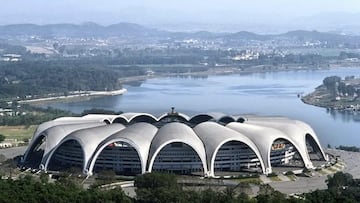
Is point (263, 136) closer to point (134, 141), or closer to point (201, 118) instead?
point (201, 118)

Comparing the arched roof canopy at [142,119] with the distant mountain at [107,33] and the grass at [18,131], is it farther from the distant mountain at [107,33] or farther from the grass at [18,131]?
the distant mountain at [107,33]

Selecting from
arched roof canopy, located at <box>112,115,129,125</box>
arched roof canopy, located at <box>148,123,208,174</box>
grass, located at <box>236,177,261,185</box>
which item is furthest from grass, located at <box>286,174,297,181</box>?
arched roof canopy, located at <box>112,115,129,125</box>

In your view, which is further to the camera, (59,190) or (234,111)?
(234,111)

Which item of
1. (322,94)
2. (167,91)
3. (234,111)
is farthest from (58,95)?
(322,94)

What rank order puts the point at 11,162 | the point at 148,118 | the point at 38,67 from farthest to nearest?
the point at 38,67
the point at 148,118
the point at 11,162

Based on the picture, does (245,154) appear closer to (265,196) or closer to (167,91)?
(265,196)

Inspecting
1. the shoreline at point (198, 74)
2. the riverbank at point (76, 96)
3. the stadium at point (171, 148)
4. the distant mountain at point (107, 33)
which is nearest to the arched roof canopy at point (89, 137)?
the stadium at point (171, 148)

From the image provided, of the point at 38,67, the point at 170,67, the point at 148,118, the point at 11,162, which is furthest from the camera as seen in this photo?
the point at 170,67

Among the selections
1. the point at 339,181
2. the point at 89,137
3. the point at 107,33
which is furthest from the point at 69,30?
the point at 339,181
